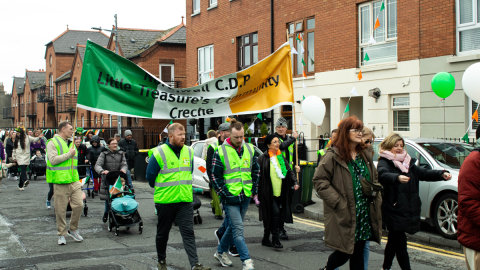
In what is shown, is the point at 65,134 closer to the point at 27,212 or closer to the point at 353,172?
the point at 27,212

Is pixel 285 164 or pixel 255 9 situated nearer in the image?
pixel 285 164

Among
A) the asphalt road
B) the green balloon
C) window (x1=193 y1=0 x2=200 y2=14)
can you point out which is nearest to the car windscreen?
the green balloon

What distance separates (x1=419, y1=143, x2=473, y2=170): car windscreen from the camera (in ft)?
26.7

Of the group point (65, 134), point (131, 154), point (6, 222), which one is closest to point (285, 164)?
point (65, 134)

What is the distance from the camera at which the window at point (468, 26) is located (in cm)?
1225

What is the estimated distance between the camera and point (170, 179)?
18.8 feet

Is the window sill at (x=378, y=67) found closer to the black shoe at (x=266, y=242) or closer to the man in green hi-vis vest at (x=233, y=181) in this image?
the black shoe at (x=266, y=242)

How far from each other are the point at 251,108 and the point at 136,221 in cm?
295

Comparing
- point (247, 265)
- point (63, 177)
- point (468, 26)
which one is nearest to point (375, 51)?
point (468, 26)

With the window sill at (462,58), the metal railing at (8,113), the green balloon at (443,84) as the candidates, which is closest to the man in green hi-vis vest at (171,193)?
the green balloon at (443,84)

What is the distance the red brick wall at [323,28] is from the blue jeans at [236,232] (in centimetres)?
932

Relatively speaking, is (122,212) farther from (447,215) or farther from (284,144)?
(447,215)

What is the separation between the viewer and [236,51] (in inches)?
808

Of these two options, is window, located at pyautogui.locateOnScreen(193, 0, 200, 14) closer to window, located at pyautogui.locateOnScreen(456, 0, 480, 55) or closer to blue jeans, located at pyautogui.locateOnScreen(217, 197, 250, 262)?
window, located at pyautogui.locateOnScreen(456, 0, 480, 55)
